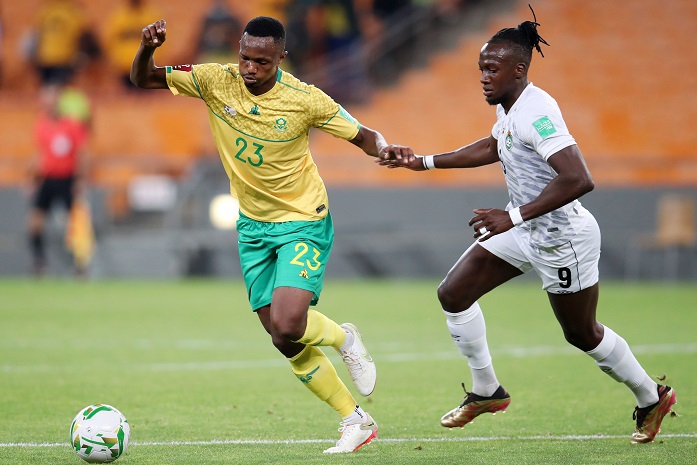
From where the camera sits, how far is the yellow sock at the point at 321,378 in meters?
6.44

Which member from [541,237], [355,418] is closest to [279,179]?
[355,418]

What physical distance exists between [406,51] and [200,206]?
4918 millimetres

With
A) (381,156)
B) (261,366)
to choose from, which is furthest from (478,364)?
(261,366)

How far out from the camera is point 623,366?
6.56 m

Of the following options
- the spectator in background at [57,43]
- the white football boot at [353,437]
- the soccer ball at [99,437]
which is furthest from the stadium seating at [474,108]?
the soccer ball at [99,437]

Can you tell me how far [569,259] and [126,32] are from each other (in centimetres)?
1648

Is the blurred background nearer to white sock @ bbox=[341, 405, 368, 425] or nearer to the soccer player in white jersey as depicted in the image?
the soccer player in white jersey

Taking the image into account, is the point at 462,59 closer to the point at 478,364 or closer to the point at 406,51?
the point at 406,51

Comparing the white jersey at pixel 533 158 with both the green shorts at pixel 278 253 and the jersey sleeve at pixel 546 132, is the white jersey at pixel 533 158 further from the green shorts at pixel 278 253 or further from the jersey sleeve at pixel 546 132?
the green shorts at pixel 278 253

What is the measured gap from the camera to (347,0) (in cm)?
2141

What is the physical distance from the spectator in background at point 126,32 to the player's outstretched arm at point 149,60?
1507 cm

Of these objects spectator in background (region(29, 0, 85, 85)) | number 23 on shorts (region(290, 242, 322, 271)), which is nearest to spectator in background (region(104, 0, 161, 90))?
spectator in background (region(29, 0, 85, 85))

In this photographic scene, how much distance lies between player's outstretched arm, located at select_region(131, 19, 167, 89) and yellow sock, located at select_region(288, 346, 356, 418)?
68.6 inches

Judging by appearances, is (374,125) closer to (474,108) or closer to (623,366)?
(474,108)
